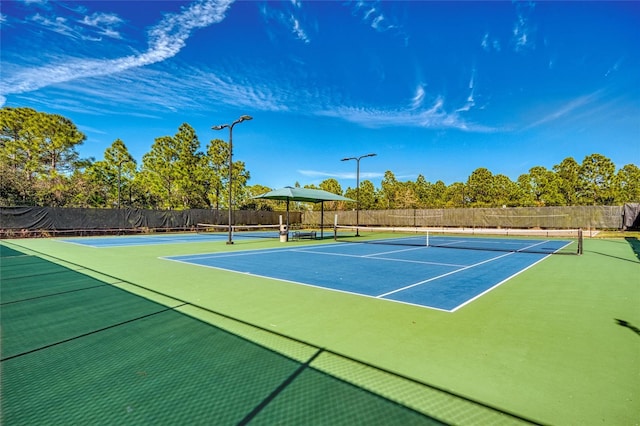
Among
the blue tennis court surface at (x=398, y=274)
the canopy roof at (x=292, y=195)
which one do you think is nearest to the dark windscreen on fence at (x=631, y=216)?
the blue tennis court surface at (x=398, y=274)

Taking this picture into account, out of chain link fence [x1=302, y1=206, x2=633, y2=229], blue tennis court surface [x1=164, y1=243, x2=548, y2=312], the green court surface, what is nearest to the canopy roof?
blue tennis court surface [x1=164, y1=243, x2=548, y2=312]

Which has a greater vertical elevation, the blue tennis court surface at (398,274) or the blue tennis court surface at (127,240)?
the blue tennis court surface at (398,274)

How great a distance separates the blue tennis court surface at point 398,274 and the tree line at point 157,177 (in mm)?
13702

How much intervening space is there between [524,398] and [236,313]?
348 cm

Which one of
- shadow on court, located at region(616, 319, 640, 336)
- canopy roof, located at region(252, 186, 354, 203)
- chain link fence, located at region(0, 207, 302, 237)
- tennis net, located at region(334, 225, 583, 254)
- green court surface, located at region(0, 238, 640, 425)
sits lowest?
tennis net, located at region(334, 225, 583, 254)

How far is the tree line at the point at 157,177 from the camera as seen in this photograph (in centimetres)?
2728

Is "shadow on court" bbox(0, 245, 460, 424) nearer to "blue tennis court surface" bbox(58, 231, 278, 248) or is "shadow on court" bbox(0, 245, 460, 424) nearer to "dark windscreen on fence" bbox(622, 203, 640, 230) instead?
"blue tennis court surface" bbox(58, 231, 278, 248)

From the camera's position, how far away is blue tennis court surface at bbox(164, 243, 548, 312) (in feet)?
18.8

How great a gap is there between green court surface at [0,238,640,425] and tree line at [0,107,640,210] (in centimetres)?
1807

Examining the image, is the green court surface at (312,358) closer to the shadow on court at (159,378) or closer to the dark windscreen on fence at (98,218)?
the shadow on court at (159,378)

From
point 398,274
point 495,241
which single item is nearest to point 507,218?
point 495,241

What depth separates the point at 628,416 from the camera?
2.22 metres

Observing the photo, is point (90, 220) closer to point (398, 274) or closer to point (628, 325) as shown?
point (398, 274)

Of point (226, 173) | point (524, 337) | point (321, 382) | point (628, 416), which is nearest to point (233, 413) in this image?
point (321, 382)
